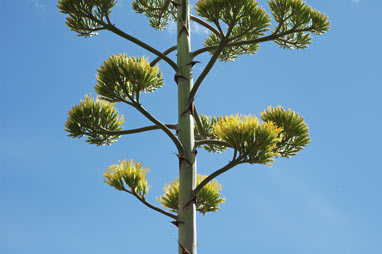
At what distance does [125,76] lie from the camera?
16.1 ft

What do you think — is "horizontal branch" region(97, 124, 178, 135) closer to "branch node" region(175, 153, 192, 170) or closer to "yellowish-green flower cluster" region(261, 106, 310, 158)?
"branch node" region(175, 153, 192, 170)

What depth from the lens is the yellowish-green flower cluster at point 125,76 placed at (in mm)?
4883

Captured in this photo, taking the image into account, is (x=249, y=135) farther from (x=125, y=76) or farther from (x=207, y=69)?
(x=125, y=76)

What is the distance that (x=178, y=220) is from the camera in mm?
4898

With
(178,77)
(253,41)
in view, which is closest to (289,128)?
(253,41)

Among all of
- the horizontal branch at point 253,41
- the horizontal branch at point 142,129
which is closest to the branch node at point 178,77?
the horizontal branch at point 253,41

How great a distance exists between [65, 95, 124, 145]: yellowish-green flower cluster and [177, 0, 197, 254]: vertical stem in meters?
1.00

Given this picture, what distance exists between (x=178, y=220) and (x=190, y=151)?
83 centimetres

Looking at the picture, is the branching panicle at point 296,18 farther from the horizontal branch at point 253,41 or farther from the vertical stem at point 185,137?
the vertical stem at point 185,137

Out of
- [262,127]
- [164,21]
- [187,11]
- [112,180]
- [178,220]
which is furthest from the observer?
[164,21]

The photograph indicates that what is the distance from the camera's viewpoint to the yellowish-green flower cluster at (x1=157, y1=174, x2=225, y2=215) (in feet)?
19.2

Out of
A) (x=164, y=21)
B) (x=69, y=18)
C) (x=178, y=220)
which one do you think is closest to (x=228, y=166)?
(x=178, y=220)

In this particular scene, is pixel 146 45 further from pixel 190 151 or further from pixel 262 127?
pixel 262 127

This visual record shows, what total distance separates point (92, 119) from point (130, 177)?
3.17 ft
